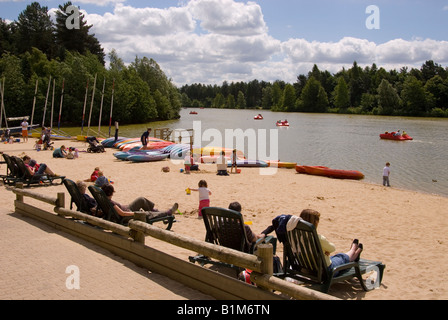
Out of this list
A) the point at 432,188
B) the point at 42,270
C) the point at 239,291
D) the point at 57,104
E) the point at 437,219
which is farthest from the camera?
the point at 57,104

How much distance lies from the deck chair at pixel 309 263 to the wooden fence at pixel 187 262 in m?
0.39

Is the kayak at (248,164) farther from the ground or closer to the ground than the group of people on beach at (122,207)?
closer to the ground

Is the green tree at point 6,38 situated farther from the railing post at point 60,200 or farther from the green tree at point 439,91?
the green tree at point 439,91

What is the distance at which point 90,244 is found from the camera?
7148 mm

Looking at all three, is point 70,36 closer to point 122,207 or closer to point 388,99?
point 388,99

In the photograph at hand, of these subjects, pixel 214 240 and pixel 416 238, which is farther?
pixel 416 238

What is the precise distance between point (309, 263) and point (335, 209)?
24.1 feet

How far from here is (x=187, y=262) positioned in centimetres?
554

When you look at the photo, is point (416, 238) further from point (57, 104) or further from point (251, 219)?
point (57, 104)

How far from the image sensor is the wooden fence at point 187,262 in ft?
15.1

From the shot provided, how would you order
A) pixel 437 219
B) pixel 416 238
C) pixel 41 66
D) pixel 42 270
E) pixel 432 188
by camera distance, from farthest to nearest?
pixel 41 66
pixel 432 188
pixel 437 219
pixel 416 238
pixel 42 270

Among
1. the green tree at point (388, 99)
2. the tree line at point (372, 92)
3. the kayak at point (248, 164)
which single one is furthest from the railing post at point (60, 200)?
the green tree at point (388, 99)
